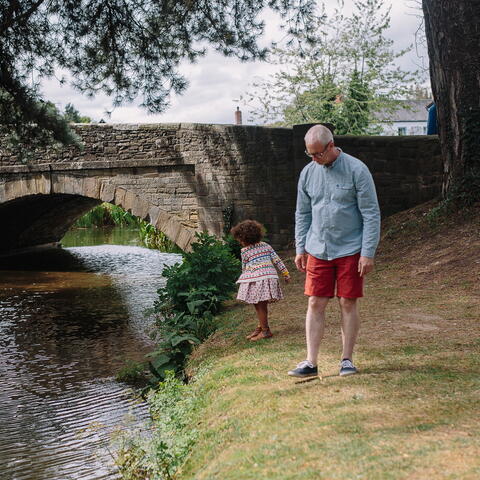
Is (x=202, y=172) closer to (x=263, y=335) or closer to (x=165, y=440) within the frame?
(x=263, y=335)

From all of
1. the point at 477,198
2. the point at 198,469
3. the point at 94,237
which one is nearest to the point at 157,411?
the point at 198,469

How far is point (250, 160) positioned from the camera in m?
13.4

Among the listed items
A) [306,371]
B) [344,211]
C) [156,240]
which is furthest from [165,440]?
[156,240]

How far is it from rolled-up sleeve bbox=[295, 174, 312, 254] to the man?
0.09 metres

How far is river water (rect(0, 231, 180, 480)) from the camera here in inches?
213

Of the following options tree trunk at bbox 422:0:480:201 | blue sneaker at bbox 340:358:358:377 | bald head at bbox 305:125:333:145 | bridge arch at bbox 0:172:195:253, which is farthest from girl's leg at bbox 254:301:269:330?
bridge arch at bbox 0:172:195:253

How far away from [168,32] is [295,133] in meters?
3.28

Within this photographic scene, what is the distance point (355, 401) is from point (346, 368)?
600mm

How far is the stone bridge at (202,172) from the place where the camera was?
41.6ft

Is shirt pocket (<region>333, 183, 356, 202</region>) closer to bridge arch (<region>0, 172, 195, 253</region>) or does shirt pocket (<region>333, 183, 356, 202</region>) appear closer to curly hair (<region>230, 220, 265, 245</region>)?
curly hair (<region>230, 220, 265, 245</region>)

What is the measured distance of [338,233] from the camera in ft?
14.2

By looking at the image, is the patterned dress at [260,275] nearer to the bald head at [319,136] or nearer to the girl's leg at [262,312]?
the girl's leg at [262,312]

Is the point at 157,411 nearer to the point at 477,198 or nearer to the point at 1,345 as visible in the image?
the point at 1,345

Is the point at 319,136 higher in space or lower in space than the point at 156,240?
higher
